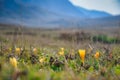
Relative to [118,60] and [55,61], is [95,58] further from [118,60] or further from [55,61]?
[55,61]

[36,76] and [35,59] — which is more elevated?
[36,76]

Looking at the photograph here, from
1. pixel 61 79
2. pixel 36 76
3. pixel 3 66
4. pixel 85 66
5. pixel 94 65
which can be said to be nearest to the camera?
pixel 36 76

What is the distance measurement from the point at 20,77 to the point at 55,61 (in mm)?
3056

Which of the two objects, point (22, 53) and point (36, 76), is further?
point (22, 53)

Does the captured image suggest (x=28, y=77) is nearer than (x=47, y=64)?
Yes

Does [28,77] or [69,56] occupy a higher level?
[28,77]

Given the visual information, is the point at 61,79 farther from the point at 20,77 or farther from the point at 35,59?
the point at 35,59

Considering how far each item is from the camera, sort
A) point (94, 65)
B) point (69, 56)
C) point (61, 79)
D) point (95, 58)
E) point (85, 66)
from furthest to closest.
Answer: point (69, 56), point (95, 58), point (94, 65), point (85, 66), point (61, 79)

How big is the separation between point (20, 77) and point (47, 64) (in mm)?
3192

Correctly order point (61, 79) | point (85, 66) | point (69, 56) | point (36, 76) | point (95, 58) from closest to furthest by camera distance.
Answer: point (36, 76)
point (61, 79)
point (85, 66)
point (95, 58)
point (69, 56)

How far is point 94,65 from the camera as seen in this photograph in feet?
18.3

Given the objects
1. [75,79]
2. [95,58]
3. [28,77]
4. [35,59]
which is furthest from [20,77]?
[95,58]

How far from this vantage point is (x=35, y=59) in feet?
18.5

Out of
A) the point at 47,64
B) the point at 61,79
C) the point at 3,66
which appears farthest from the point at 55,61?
the point at 3,66
